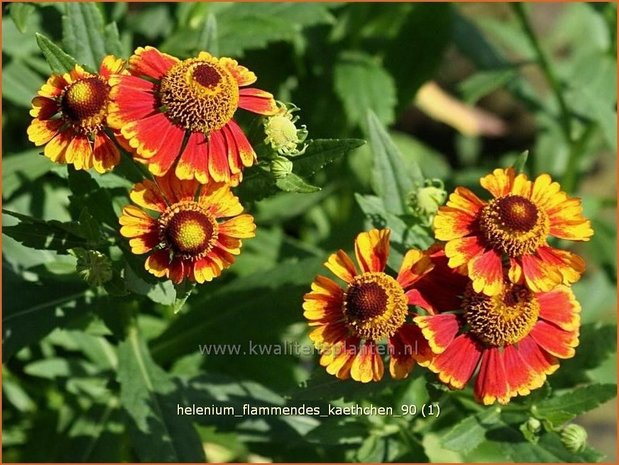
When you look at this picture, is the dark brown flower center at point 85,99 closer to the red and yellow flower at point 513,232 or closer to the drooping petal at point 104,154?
the drooping petal at point 104,154

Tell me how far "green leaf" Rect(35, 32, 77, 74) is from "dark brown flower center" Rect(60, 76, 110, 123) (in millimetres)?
151

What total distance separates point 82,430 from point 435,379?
4.48 ft

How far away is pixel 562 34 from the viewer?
4.53 meters

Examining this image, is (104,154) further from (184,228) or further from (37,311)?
(37,311)

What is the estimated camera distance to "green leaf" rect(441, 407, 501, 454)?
2.09m

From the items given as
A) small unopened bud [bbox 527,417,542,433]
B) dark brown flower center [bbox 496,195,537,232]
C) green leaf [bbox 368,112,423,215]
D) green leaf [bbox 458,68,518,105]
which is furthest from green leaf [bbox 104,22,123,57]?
green leaf [bbox 458,68,518,105]

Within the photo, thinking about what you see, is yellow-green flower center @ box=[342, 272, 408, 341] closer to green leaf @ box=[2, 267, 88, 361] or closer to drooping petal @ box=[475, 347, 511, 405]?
drooping petal @ box=[475, 347, 511, 405]

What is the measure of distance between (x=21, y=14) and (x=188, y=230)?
1.00 metres

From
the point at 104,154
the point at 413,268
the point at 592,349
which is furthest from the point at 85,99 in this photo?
the point at 592,349

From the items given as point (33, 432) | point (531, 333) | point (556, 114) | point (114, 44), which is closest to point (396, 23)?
point (556, 114)

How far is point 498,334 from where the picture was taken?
Result: 188 cm

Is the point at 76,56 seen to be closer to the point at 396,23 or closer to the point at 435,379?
the point at 435,379

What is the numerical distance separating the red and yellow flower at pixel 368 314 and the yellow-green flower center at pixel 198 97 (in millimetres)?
410

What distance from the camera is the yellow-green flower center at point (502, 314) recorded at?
1874 mm
